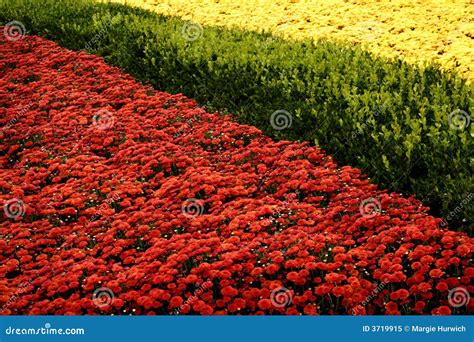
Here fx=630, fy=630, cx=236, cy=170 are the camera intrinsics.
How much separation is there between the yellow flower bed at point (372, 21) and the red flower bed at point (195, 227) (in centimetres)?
321

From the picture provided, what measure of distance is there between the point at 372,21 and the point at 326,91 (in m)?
4.17

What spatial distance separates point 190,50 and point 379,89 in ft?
9.55

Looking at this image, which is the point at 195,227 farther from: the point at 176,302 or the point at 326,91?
the point at 326,91

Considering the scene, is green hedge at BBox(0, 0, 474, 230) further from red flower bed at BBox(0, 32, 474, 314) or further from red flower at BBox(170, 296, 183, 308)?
red flower at BBox(170, 296, 183, 308)

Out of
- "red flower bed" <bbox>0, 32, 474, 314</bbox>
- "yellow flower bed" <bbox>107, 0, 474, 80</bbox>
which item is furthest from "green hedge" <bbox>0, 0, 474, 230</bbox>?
"yellow flower bed" <bbox>107, 0, 474, 80</bbox>

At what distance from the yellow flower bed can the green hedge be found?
857 mm

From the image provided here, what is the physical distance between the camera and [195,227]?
5426 mm

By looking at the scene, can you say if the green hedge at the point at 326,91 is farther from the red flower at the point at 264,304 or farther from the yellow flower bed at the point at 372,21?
the red flower at the point at 264,304

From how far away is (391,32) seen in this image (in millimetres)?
9906

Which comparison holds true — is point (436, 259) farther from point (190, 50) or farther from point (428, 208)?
point (190, 50)

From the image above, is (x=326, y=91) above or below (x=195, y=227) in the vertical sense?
above

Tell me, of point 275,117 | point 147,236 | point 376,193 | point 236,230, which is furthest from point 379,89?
point 147,236

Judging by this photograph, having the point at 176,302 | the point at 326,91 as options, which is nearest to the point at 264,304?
the point at 176,302

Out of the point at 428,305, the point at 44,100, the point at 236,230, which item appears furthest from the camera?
the point at 44,100
